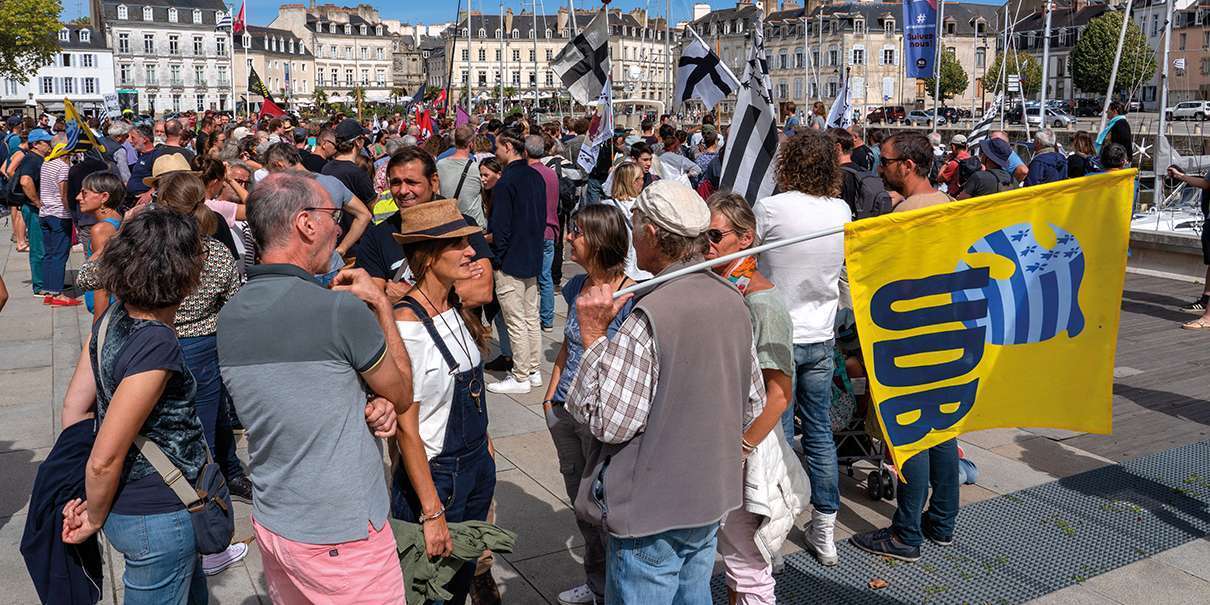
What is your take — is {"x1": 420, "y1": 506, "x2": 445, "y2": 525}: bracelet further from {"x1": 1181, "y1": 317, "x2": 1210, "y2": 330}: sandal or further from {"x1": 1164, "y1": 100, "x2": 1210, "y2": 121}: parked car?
{"x1": 1164, "y1": 100, "x2": 1210, "y2": 121}: parked car

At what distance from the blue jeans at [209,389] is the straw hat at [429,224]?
208 cm

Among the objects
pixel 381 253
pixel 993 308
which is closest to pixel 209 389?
pixel 381 253

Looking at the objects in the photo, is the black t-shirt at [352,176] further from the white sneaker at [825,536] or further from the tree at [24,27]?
the tree at [24,27]

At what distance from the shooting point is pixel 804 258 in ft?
15.7

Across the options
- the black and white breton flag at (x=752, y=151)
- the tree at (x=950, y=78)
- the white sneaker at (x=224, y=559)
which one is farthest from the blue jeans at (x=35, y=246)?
the tree at (x=950, y=78)

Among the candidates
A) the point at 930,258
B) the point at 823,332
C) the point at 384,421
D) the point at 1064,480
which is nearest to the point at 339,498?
the point at 384,421

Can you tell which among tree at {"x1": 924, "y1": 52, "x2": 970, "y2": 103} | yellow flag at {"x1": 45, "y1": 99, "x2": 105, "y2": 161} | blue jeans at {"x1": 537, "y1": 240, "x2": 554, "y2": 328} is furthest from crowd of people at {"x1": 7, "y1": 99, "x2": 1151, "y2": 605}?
tree at {"x1": 924, "y1": 52, "x2": 970, "y2": 103}

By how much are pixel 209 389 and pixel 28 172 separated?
29.4ft

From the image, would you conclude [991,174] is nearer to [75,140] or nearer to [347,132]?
[347,132]

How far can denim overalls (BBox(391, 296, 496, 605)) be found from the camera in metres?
3.46

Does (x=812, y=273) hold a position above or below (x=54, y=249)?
above

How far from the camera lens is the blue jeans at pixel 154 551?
3.05m

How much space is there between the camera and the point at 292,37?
119 meters

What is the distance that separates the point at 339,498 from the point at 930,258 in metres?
2.28
